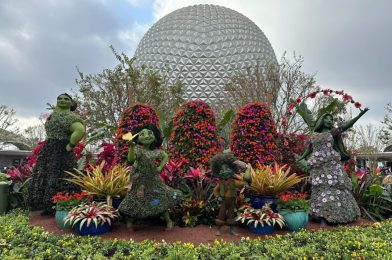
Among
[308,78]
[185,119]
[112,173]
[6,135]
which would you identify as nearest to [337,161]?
[185,119]

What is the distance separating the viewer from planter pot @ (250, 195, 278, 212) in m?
5.76

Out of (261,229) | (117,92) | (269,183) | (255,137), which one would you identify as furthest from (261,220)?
(117,92)

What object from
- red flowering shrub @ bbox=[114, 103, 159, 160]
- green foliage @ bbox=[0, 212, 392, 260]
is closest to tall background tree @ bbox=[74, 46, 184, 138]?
red flowering shrub @ bbox=[114, 103, 159, 160]

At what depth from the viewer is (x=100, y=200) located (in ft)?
18.6

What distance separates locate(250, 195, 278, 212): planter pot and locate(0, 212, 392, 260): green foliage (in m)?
1.08

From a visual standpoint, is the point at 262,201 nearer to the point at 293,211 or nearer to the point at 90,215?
the point at 293,211

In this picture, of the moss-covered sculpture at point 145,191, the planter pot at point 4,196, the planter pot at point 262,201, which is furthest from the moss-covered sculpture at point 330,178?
the planter pot at point 4,196

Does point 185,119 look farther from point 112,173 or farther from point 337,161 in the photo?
point 337,161

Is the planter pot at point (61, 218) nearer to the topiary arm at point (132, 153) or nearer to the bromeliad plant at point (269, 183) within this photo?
the topiary arm at point (132, 153)

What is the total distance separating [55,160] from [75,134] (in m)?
0.71

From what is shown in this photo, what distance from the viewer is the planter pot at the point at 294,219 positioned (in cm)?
534

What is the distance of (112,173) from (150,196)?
119cm

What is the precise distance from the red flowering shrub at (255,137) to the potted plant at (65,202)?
12.1ft

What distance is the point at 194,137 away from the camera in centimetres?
736
